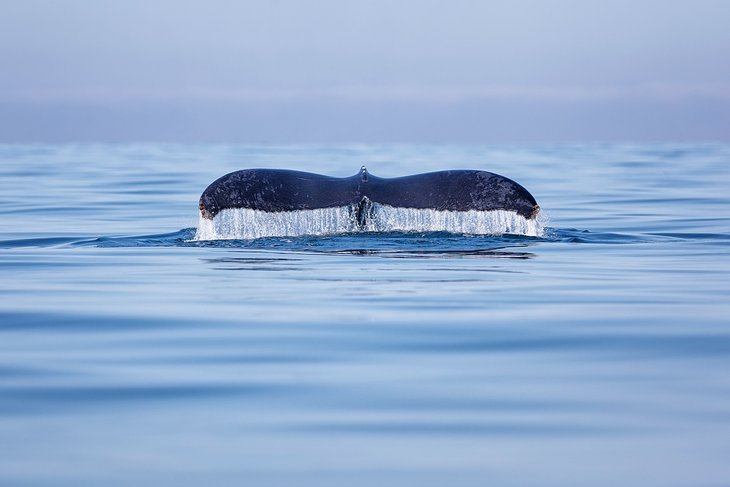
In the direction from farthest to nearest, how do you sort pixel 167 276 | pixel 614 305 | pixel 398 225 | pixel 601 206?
pixel 601 206, pixel 398 225, pixel 167 276, pixel 614 305

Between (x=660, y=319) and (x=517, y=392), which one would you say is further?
(x=660, y=319)

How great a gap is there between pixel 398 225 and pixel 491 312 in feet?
18.6

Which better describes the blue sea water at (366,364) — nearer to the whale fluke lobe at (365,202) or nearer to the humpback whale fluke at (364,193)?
the whale fluke lobe at (365,202)

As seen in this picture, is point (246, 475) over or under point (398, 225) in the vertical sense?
under

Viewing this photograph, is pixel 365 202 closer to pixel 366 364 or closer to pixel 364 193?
pixel 364 193

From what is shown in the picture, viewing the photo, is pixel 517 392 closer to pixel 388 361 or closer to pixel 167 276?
pixel 388 361

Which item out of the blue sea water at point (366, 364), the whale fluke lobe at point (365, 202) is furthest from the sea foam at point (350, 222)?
the blue sea water at point (366, 364)

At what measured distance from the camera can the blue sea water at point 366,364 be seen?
4559mm

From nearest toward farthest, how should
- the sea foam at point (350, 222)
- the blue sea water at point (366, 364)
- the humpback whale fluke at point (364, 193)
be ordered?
the blue sea water at point (366, 364) < the humpback whale fluke at point (364, 193) < the sea foam at point (350, 222)

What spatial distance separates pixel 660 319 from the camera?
777cm

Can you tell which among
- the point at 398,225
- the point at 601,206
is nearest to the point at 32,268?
the point at 398,225

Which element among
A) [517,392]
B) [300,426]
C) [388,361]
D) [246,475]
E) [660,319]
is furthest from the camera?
[660,319]

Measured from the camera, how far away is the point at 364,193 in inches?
484

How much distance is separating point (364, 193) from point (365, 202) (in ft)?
0.31
